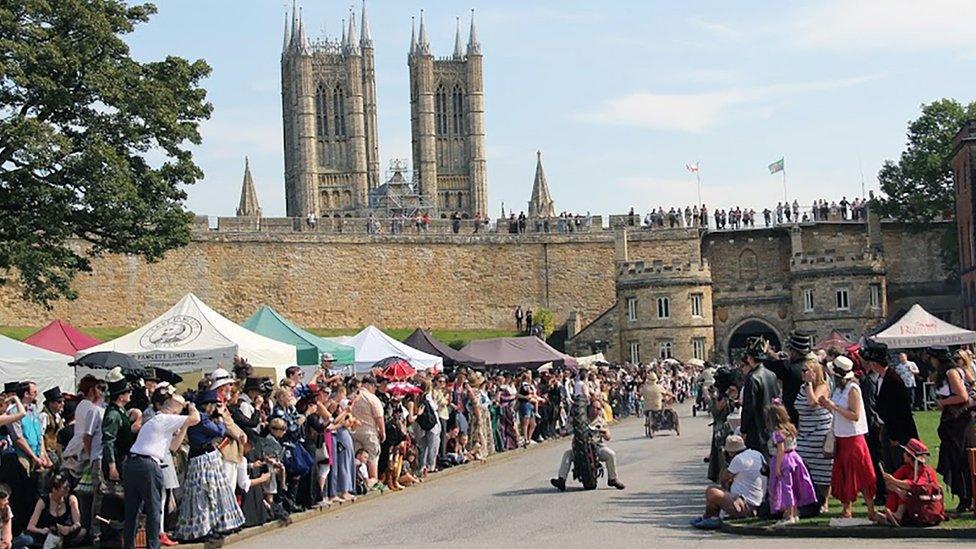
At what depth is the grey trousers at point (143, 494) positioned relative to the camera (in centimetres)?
1473

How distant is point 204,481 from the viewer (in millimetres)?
15797

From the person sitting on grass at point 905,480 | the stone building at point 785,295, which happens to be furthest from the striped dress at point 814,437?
the stone building at point 785,295

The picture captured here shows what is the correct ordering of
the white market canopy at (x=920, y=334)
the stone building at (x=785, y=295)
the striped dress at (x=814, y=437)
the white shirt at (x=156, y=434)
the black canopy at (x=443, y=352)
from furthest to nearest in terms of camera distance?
the stone building at (x=785, y=295), the black canopy at (x=443, y=352), the white market canopy at (x=920, y=334), the striped dress at (x=814, y=437), the white shirt at (x=156, y=434)

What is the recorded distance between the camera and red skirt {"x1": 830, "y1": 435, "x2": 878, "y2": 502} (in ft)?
49.3

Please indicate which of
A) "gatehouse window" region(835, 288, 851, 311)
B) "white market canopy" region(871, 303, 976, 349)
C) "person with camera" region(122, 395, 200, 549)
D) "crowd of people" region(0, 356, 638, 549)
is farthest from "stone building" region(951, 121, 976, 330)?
"person with camera" region(122, 395, 200, 549)

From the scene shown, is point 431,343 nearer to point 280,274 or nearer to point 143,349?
point 143,349

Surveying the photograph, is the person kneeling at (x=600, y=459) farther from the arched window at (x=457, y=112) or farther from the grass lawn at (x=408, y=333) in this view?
the arched window at (x=457, y=112)

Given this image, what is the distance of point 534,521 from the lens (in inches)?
659

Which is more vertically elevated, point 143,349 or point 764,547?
point 143,349

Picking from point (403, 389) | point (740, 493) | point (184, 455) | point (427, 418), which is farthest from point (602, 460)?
point (184, 455)

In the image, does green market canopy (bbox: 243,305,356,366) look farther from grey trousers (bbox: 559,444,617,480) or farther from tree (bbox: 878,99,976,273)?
tree (bbox: 878,99,976,273)

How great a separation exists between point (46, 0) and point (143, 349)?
27.3ft

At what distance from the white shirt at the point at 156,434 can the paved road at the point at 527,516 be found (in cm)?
160

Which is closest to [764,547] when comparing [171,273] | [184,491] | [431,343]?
[184,491]
